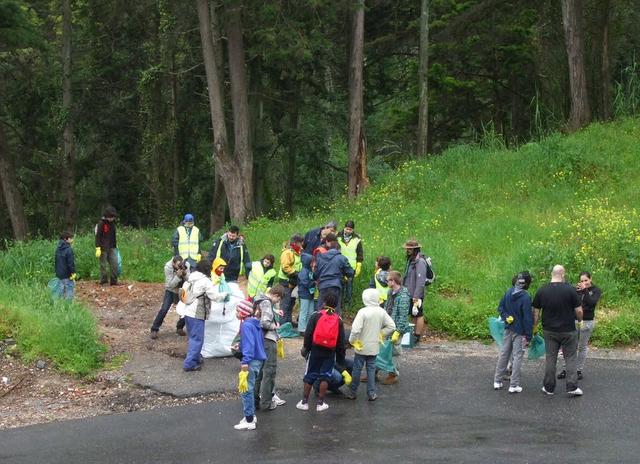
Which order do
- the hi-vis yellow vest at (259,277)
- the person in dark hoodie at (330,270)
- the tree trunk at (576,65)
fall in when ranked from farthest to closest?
the tree trunk at (576,65) < the person in dark hoodie at (330,270) < the hi-vis yellow vest at (259,277)

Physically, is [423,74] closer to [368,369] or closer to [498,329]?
A: [498,329]

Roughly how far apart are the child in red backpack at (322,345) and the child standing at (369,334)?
1.01ft

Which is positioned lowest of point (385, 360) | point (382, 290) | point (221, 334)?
point (385, 360)

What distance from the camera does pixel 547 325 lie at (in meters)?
11.4

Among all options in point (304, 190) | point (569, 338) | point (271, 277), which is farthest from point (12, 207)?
point (569, 338)

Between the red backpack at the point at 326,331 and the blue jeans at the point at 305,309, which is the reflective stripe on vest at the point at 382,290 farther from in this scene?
the red backpack at the point at 326,331

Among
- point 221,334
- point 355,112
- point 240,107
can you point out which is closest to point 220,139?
point 240,107

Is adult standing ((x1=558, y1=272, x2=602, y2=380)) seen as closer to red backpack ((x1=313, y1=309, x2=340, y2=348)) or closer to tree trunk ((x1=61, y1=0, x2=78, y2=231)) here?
red backpack ((x1=313, y1=309, x2=340, y2=348))

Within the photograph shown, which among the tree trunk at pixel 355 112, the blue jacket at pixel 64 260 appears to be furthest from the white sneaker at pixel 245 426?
the tree trunk at pixel 355 112

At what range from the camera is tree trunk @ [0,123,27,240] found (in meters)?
31.6

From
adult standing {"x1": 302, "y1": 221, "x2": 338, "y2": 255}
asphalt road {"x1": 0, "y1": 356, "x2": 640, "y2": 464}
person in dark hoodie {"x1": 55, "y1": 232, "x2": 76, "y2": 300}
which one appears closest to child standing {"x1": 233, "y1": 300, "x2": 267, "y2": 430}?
asphalt road {"x1": 0, "y1": 356, "x2": 640, "y2": 464}

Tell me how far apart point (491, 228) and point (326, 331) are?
9445 mm

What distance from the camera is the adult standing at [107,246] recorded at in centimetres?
1916

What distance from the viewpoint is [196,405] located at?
448 inches
